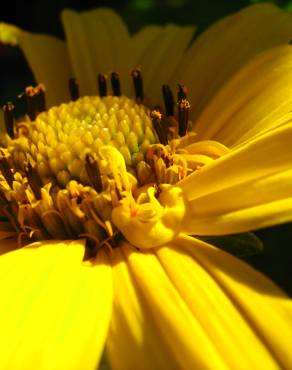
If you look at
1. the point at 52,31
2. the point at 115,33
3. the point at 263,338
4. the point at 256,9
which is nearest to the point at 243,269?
the point at 263,338

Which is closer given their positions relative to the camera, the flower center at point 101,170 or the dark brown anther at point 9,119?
the flower center at point 101,170

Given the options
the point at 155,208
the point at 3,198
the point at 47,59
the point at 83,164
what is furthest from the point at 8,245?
the point at 47,59

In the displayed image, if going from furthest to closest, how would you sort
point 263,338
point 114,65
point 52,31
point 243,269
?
point 52,31 → point 114,65 → point 243,269 → point 263,338

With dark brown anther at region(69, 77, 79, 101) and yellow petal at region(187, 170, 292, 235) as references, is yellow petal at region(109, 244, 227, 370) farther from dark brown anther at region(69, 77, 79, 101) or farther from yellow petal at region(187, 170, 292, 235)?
dark brown anther at region(69, 77, 79, 101)

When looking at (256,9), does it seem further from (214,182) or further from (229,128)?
(214,182)

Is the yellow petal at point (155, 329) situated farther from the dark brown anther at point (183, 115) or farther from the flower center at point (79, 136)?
the dark brown anther at point (183, 115)

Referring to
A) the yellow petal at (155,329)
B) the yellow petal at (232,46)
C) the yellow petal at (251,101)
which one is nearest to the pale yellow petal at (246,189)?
the yellow petal at (155,329)
